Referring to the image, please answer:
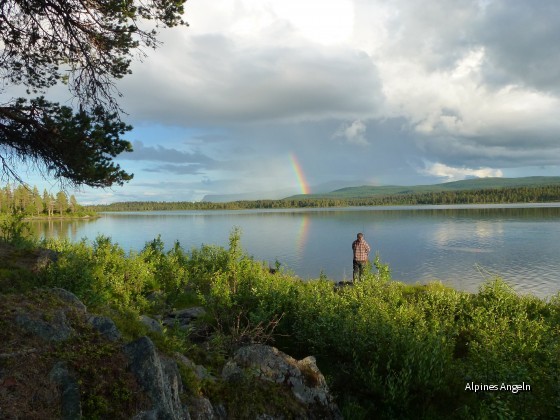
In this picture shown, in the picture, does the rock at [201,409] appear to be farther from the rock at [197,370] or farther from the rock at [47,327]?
the rock at [47,327]

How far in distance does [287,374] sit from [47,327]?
4.22m

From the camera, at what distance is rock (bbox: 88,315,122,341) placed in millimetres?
5905

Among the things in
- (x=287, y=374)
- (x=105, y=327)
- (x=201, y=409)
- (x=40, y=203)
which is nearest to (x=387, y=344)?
(x=287, y=374)

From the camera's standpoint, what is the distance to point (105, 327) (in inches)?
239

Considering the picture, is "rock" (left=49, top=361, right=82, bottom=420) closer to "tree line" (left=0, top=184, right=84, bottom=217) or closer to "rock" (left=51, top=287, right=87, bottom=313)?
"rock" (left=51, top=287, right=87, bottom=313)

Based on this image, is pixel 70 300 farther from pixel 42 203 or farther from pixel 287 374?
pixel 42 203

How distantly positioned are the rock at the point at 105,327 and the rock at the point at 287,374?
2103 mm

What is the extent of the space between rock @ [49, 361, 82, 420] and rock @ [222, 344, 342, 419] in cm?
272

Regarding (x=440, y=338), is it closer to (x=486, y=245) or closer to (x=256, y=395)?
(x=256, y=395)

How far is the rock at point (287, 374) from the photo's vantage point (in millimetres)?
6910

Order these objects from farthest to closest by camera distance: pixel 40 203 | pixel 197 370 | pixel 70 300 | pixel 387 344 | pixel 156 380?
pixel 40 203, pixel 387 344, pixel 70 300, pixel 197 370, pixel 156 380

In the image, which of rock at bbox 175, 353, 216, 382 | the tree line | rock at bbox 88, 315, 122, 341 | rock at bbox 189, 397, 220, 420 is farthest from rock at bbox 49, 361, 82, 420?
the tree line

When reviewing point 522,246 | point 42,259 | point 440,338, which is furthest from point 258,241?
point 440,338

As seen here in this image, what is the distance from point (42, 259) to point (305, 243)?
160 ft
